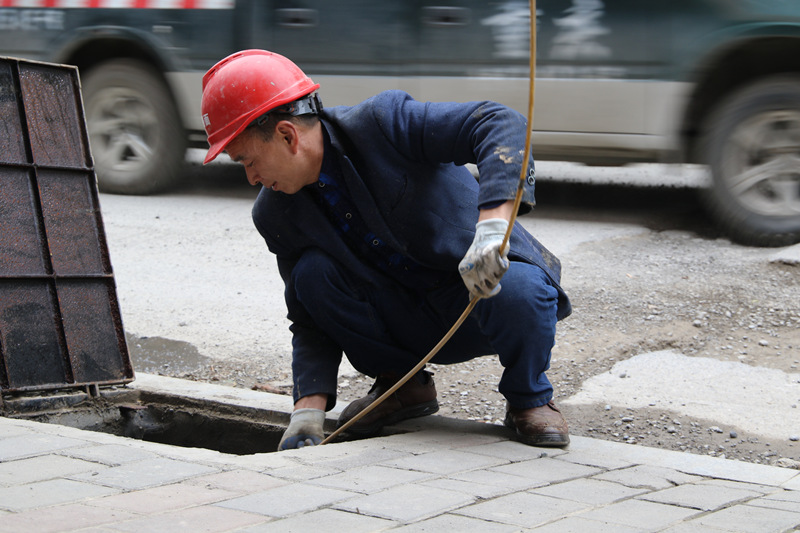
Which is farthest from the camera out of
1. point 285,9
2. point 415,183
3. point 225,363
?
point 285,9

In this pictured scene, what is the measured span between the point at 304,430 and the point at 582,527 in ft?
3.61

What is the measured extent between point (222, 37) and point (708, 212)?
311 cm

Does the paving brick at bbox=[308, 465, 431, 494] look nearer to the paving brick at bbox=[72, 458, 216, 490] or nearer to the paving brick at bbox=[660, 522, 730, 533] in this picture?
the paving brick at bbox=[72, 458, 216, 490]

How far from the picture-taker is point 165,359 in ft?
12.6

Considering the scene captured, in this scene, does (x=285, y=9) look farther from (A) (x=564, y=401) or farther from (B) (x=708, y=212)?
(A) (x=564, y=401)

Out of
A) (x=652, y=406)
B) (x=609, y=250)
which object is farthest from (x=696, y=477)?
(x=609, y=250)

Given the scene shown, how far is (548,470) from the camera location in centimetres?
225

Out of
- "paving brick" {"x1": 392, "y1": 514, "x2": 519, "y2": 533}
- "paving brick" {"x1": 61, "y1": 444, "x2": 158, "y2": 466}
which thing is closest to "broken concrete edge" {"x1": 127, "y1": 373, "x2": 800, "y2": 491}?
"paving brick" {"x1": 61, "y1": 444, "x2": 158, "y2": 466}

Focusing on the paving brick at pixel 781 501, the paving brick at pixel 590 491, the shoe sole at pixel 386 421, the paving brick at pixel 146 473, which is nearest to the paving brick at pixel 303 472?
the paving brick at pixel 146 473

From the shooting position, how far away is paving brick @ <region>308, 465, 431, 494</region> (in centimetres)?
204

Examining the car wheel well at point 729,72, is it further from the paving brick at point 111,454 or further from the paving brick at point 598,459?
the paving brick at point 111,454

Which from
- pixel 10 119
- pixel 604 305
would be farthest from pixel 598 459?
pixel 10 119

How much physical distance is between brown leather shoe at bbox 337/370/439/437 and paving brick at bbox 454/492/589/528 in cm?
86

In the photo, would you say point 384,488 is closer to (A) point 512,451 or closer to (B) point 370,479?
(B) point 370,479
